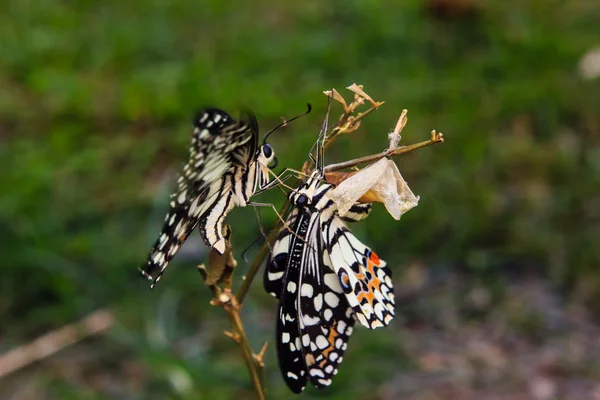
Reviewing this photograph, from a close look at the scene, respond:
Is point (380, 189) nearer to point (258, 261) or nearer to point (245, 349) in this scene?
point (258, 261)

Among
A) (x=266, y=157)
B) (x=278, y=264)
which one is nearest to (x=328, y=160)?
(x=278, y=264)

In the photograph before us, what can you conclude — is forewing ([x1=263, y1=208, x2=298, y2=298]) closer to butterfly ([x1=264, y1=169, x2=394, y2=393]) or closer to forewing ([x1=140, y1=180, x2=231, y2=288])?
butterfly ([x1=264, y1=169, x2=394, y2=393])

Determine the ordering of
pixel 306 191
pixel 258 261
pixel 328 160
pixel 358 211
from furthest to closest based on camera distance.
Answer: pixel 328 160 < pixel 358 211 < pixel 306 191 < pixel 258 261

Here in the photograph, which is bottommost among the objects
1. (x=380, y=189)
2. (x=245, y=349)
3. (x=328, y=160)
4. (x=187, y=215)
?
(x=245, y=349)

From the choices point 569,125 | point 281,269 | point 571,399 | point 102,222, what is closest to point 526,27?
point 569,125

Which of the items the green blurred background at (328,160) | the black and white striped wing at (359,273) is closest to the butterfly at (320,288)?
the black and white striped wing at (359,273)

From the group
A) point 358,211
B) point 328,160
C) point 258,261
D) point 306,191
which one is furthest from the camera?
point 328,160

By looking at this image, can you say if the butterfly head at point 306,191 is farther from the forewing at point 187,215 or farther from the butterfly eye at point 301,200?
the forewing at point 187,215
